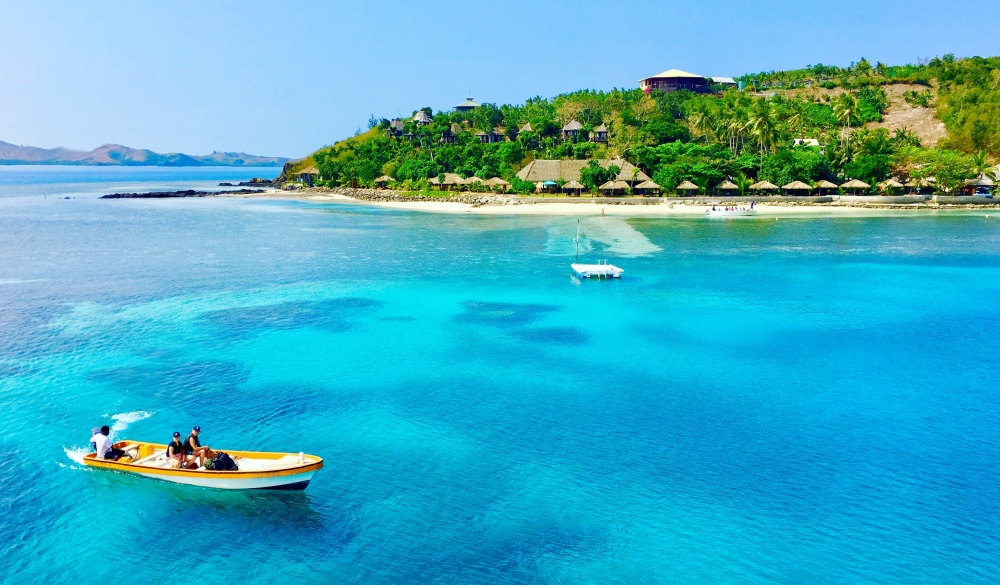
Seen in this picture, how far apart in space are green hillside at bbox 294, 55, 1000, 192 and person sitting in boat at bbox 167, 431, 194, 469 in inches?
3113

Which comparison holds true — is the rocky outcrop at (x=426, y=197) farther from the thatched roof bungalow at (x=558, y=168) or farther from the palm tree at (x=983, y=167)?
the palm tree at (x=983, y=167)

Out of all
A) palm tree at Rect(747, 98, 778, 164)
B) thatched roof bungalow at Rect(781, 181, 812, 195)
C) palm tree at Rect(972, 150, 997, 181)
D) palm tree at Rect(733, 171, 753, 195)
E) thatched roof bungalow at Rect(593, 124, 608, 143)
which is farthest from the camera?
thatched roof bungalow at Rect(593, 124, 608, 143)

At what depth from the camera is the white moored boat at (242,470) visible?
17094 millimetres

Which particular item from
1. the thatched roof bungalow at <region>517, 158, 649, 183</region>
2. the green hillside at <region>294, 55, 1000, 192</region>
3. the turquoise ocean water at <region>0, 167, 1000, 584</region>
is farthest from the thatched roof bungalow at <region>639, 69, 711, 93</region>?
the turquoise ocean water at <region>0, 167, 1000, 584</region>

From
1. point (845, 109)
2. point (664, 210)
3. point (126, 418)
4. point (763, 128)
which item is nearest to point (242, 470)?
point (126, 418)

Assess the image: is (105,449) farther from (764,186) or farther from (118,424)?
(764,186)

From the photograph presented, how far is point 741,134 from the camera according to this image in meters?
101

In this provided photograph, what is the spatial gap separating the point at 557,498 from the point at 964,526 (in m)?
9.96

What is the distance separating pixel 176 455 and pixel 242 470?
7.27 feet

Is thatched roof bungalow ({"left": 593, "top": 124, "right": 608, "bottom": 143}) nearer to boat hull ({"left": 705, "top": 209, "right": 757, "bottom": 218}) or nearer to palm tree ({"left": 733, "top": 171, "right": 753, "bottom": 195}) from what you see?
palm tree ({"left": 733, "top": 171, "right": 753, "bottom": 195})

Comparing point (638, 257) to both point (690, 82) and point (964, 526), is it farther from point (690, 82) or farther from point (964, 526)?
point (690, 82)

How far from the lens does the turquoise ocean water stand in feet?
50.3

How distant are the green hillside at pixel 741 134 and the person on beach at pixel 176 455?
259ft

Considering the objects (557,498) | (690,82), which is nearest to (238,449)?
(557,498)
